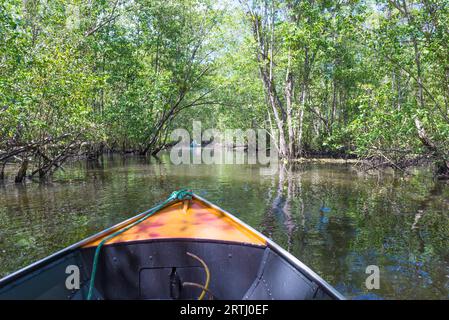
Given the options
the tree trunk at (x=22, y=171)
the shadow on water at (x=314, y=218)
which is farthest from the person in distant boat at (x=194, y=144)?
the shadow on water at (x=314, y=218)

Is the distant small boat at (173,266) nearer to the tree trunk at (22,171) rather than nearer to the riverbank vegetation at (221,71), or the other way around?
the riverbank vegetation at (221,71)

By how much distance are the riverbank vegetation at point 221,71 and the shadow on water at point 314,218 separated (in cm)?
256

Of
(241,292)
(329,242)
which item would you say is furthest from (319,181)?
(241,292)

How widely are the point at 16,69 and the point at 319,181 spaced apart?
13.0 m

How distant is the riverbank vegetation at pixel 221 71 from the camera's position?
12031mm

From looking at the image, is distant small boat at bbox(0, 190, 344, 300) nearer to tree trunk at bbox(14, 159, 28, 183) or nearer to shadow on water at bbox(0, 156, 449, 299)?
shadow on water at bbox(0, 156, 449, 299)

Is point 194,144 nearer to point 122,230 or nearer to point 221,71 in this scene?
point 221,71

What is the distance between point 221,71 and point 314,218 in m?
25.5

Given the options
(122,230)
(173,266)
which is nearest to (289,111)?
(122,230)

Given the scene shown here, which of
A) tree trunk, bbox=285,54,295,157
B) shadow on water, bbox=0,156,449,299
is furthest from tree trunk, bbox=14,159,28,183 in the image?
tree trunk, bbox=285,54,295,157

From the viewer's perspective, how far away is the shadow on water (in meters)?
5.22

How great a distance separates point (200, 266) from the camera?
13.2 feet

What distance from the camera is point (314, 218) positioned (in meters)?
8.47

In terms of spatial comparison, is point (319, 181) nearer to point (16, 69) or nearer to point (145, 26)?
point (16, 69)
